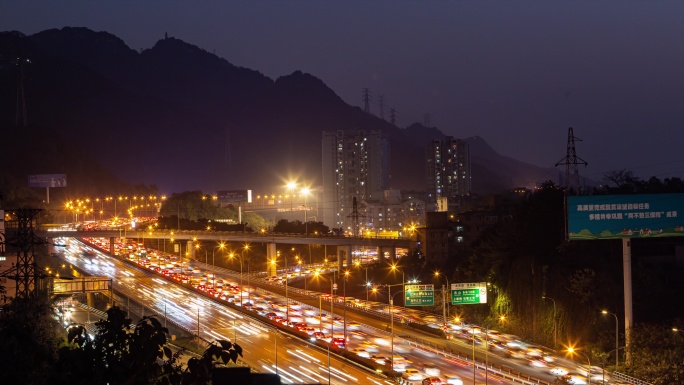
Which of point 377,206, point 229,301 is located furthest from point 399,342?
point 377,206

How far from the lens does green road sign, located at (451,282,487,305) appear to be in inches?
1133

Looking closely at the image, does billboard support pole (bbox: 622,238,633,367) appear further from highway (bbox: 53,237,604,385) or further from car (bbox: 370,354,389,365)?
car (bbox: 370,354,389,365)

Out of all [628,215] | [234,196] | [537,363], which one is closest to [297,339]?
[537,363]

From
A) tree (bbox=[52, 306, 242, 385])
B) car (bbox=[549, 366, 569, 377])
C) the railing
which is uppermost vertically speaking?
tree (bbox=[52, 306, 242, 385])

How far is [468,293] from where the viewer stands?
29.0 meters

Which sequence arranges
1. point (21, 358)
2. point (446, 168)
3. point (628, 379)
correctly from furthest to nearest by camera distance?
point (446, 168) < point (628, 379) < point (21, 358)

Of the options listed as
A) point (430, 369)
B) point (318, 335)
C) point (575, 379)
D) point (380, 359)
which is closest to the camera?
point (575, 379)

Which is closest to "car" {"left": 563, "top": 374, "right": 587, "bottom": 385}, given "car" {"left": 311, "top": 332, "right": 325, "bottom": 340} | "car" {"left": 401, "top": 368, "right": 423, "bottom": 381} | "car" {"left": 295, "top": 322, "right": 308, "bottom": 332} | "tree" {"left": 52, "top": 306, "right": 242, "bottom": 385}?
"car" {"left": 401, "top": 368, "right": 423, "bottom": 381}

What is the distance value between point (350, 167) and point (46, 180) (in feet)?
147

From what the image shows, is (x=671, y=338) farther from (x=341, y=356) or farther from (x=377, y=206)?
(x=377, y=206)

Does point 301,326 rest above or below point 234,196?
below

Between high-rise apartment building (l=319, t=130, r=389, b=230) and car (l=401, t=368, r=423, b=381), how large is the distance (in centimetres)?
7664

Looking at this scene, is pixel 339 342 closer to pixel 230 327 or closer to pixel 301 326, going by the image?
pixel 301 326

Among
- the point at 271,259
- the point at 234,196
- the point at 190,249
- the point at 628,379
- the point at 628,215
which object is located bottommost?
the point at 628,379
